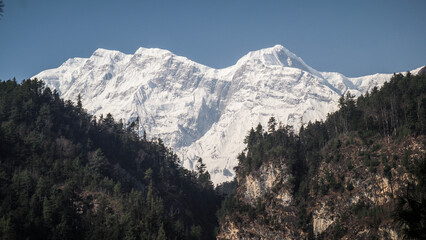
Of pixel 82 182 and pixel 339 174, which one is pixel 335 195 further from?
pixel 82 182

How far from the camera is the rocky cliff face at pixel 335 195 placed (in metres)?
107

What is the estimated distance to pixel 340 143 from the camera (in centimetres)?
13012

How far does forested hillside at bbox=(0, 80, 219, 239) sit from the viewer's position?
4395 inches

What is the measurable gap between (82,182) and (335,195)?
233 ft

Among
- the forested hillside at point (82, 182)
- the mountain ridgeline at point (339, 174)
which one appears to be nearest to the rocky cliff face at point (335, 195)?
the mountain ridgeline at point (339, 174)

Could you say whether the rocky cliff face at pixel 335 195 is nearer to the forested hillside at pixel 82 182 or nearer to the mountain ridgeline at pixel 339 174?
the mountain ridgeline at pixel 339 174

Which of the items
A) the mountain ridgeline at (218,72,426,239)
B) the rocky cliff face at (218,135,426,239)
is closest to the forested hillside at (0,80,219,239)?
the rocky cliff face at (218,135,426,239)

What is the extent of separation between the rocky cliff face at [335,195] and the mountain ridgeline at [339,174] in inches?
9.2

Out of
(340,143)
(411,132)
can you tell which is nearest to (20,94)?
(340,143)

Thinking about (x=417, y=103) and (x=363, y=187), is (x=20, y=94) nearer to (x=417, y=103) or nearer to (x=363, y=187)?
(x=363, y=187)

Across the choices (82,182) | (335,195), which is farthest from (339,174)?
(82,182)

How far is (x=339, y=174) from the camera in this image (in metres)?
123

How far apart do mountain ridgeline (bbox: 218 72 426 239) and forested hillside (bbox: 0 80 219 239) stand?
2068cm

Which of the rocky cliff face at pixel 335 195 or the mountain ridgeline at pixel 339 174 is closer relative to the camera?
the rocky cliff face at pixel 335 195
